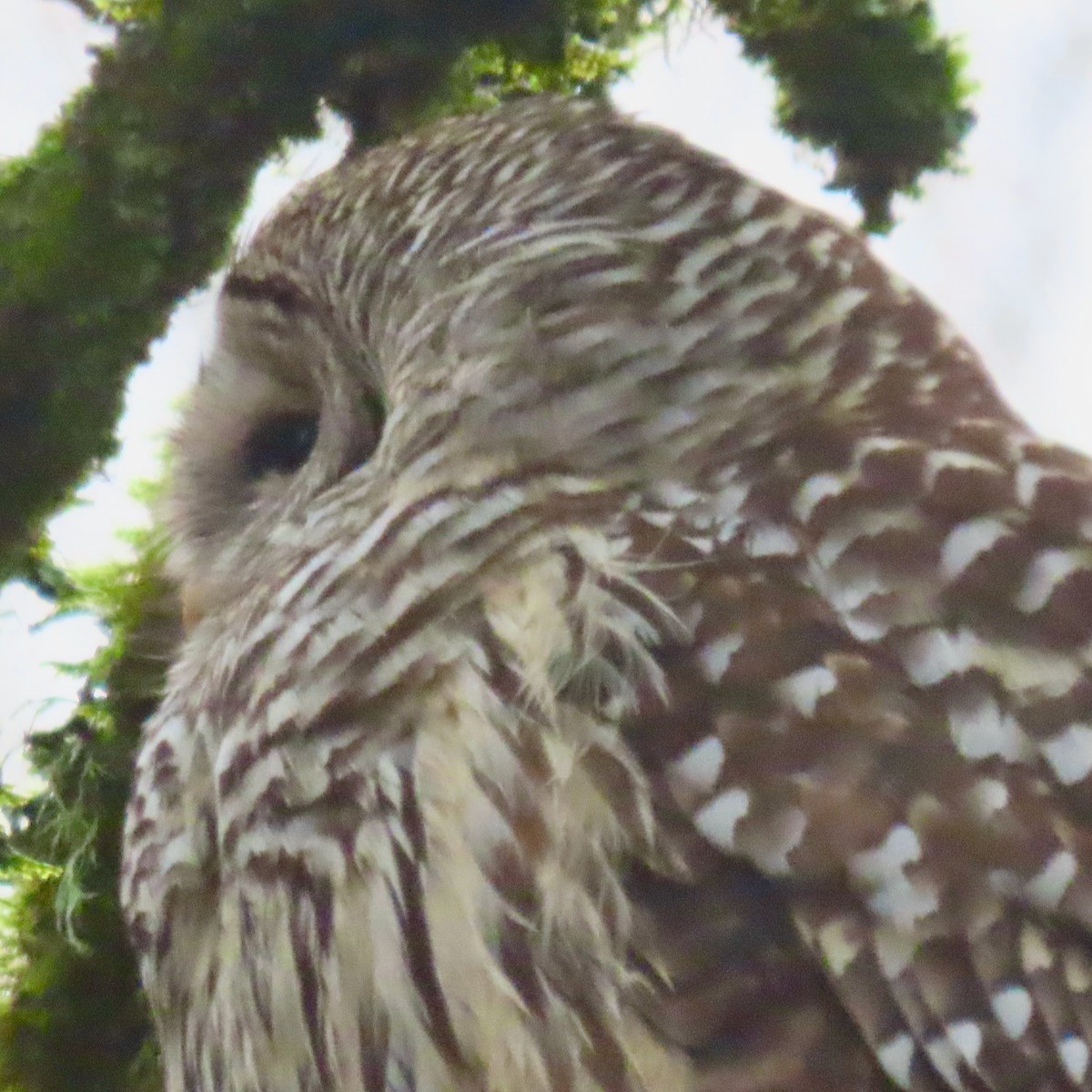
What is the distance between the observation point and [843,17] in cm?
203

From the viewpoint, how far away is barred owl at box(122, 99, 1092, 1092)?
46.6 inches

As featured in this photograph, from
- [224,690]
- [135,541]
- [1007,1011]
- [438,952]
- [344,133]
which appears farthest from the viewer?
[135,541]

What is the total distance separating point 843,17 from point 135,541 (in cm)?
114

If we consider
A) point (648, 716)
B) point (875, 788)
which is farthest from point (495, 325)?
point (875, 788)

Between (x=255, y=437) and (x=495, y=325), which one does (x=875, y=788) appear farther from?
(x=255, y=437)

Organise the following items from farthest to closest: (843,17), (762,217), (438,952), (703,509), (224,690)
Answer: (843,17)
(762,217)
(224,690)
(703,509)
(438,952)

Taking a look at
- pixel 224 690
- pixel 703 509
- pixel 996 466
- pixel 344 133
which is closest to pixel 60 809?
pixel 224 690

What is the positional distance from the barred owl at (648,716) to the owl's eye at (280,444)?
Answer: 274 mm

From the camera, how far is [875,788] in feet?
3.94

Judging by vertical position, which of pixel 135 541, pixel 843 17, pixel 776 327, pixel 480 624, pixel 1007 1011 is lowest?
pixel 135 541

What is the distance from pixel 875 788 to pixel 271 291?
3.92ft

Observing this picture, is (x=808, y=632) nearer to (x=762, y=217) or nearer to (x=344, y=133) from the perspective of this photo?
(x=762, y=217)

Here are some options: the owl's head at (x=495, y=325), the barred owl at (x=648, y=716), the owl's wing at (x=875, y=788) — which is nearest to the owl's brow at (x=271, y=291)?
the owl's head at (x=495, y=325)

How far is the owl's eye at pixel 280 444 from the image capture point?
2.04 metres
